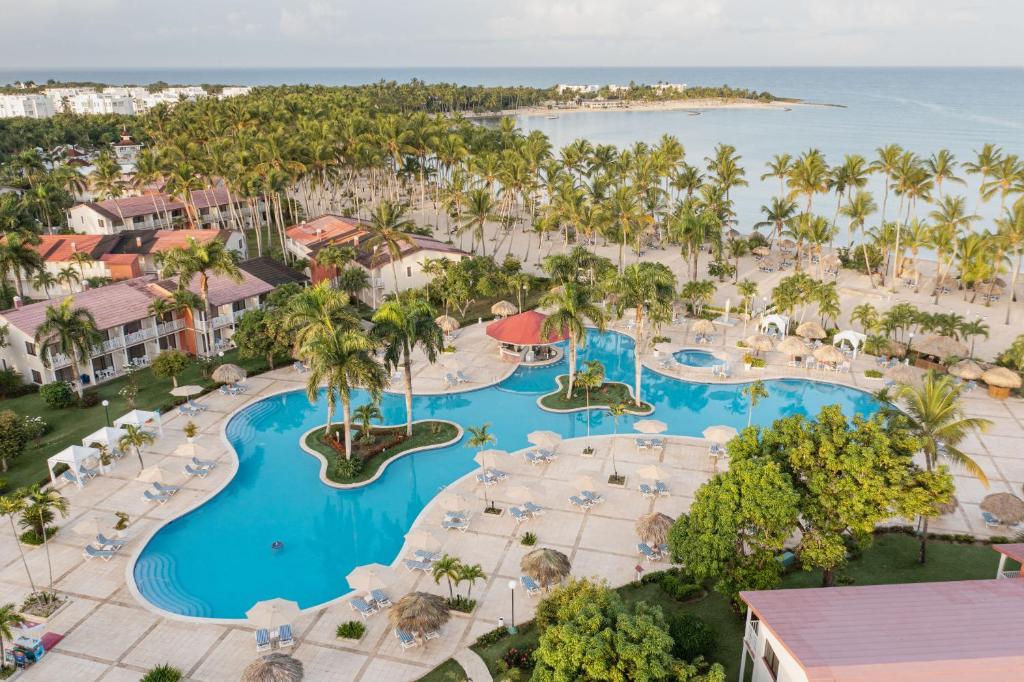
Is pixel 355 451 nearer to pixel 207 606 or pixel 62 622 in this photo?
pixel 207 606

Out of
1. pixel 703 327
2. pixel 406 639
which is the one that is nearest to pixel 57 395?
pixel 406 639

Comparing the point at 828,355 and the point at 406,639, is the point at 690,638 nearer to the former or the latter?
the point at 406,639

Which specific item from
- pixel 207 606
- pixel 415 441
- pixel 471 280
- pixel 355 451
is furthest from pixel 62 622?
pixel 471 280

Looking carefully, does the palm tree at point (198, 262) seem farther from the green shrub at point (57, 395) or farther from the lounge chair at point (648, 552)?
the lounge chair at point (648, 552)

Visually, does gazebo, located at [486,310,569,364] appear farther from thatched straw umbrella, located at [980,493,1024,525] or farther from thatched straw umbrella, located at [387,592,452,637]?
thatched straw umbrella, located at [980,493,1024,525]

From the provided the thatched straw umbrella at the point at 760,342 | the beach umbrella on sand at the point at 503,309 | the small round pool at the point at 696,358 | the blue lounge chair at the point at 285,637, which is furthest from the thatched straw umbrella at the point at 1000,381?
the blue lounge chair at the point at 285,637

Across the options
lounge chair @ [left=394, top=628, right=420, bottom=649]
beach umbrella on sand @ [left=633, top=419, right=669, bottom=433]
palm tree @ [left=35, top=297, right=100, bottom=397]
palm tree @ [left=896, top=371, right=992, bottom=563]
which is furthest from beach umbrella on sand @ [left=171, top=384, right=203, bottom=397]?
palm tree @ [left=896, top=371, right=992, bottom=563]
